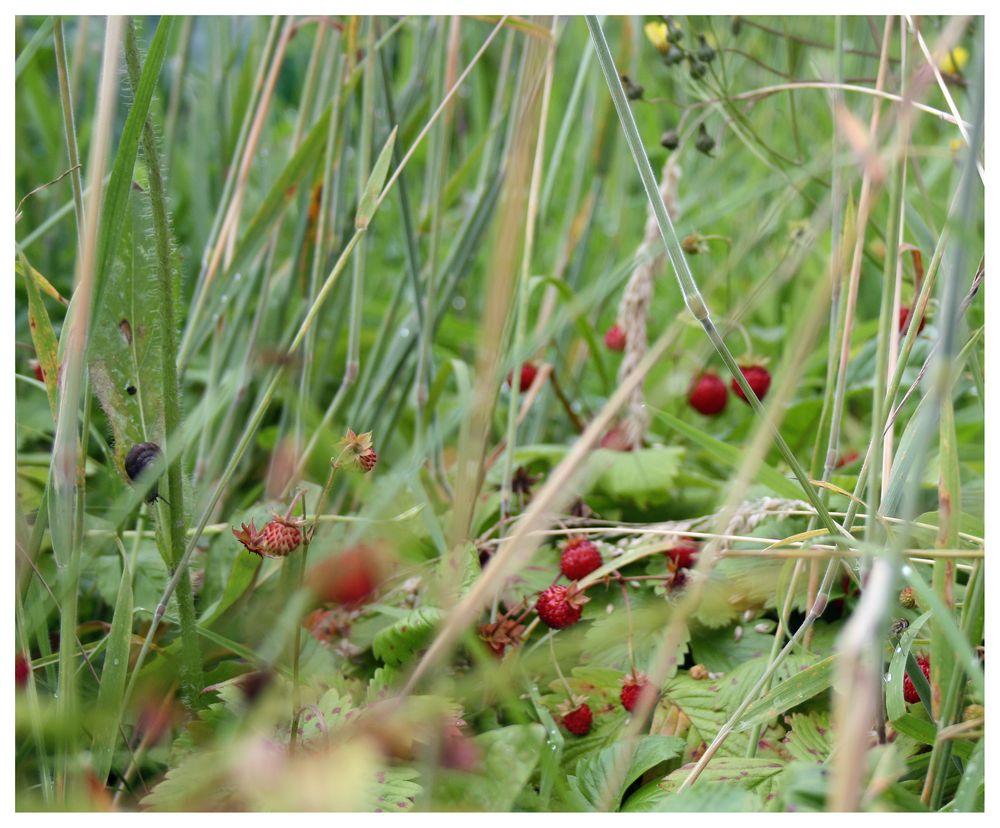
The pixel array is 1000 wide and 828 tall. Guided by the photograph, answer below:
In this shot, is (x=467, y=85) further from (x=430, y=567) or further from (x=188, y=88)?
(x=430, y=567)

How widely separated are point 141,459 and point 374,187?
220mm

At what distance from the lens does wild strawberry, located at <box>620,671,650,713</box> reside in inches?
23.8

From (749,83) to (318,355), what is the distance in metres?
1.04

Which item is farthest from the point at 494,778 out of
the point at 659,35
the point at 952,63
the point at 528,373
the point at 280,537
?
the point at 952,63

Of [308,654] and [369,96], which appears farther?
[369,96]

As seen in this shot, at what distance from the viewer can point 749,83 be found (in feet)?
5.59

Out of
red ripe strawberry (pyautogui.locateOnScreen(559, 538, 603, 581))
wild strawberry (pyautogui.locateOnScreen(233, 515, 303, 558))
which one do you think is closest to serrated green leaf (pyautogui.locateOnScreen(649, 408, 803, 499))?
red ripe strawberry (pyautogui.locateOnScreen(559, 538, 603, 581))

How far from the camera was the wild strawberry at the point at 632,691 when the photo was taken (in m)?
0.60

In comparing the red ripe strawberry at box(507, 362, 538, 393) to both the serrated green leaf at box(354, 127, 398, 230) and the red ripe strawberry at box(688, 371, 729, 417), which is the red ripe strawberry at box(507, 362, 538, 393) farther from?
the serrated green leaf at box(354, 127, 398, 230)

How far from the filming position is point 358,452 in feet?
1.74
